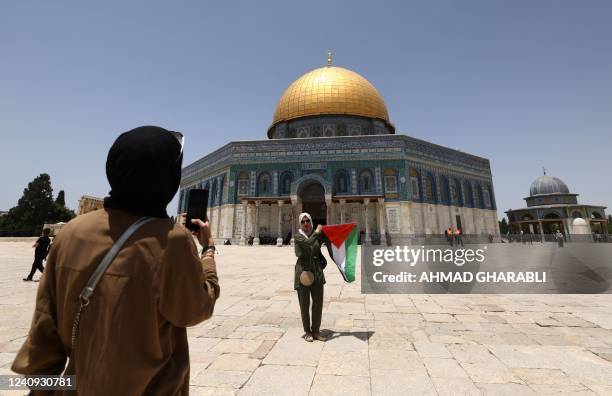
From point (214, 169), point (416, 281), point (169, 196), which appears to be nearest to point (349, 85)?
point (214, 169)

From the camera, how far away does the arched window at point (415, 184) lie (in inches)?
922

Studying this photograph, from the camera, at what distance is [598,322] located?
4059 millimetres

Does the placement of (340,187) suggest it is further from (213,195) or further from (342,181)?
(213,195)

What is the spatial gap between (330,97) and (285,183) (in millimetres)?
9179

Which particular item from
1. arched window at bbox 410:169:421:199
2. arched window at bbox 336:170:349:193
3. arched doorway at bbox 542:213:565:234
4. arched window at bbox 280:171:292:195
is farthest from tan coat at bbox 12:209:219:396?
arched doorway at bbox 542:213:565:234

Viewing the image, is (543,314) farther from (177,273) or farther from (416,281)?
(177,273)

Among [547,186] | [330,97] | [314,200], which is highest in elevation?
[330,97]

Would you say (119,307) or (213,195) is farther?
(213,195)

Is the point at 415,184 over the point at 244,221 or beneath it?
over

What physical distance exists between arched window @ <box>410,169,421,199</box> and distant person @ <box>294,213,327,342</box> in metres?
21.2

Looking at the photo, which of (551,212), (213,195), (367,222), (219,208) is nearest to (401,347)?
(367,222)

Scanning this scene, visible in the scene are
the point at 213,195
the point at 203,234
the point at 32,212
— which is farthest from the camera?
the point at 32,212

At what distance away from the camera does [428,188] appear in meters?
24.4

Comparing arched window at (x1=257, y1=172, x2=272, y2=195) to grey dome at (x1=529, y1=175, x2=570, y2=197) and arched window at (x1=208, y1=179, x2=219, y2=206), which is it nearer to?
arched window at (x1=208, y1=179, x2=219, y2=206)
